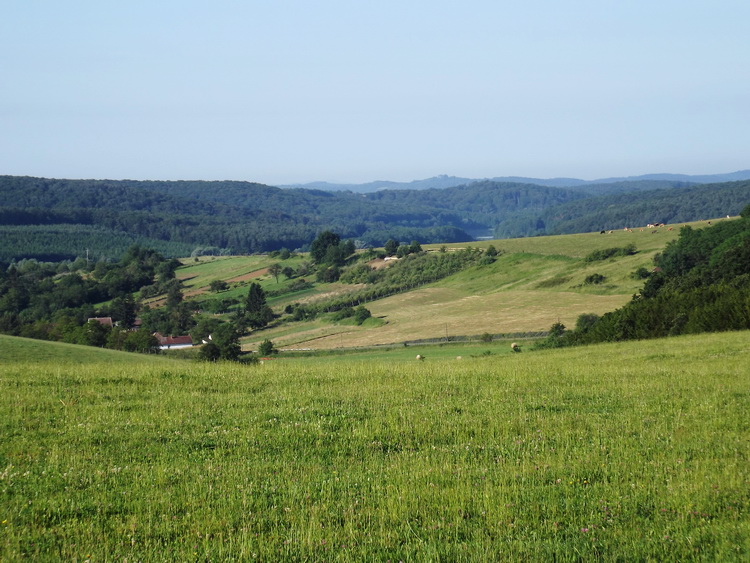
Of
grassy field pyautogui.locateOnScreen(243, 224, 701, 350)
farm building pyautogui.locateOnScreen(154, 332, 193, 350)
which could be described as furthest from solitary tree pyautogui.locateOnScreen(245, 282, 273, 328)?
farm building pyautogui.locateOnScreen(154, 332, 193, 350)

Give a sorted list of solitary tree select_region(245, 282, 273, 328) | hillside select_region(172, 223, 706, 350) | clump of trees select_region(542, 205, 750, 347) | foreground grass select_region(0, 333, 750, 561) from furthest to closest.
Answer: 1. solitary tree select_region(245, 282, 273, 328)
2. hillside select_region(172, 223, 706, 350)
3. clump of trees select_region(542, 205, 750, 347)
4. foreground grass select_region(0, 333, 750, 561)

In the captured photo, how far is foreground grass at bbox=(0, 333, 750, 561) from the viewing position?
6.55 meters

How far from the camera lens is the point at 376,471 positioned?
8.74 meters

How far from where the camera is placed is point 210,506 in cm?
750

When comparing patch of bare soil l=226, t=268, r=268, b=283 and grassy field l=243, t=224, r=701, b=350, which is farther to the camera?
patch of bare soil l=226, t=268, r=268, b=283

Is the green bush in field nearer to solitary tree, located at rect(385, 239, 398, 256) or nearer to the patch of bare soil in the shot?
the patch of bare soil

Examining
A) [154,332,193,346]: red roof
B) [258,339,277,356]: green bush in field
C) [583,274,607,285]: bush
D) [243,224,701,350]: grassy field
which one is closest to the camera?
[258,339,277,356]: green bush in field

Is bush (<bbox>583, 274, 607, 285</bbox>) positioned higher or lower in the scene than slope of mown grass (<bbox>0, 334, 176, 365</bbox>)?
lower

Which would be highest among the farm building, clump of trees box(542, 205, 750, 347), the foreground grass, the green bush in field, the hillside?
the foreground grass

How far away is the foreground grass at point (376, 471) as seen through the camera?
6555mm

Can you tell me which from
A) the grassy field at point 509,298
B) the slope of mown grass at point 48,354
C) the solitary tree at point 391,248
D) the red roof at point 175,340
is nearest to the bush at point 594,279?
the grassy field at point 509,298

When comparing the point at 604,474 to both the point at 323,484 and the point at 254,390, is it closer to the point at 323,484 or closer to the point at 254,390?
the point at 323,484

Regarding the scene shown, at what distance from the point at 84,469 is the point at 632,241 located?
4150 inches

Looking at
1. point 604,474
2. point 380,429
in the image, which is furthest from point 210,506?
point 604,474
